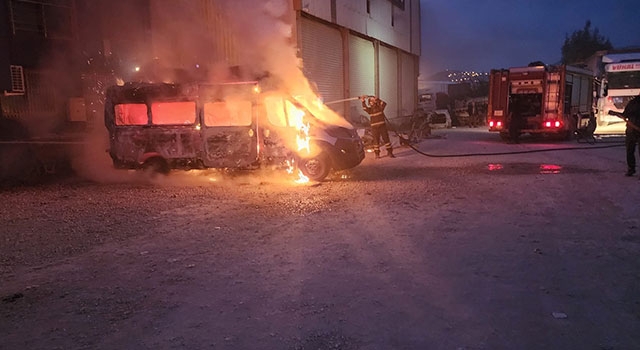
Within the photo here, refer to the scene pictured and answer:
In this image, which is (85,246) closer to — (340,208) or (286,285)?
(286,285)

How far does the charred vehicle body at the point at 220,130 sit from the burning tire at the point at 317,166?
19 millimetres

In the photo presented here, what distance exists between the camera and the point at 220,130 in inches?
397

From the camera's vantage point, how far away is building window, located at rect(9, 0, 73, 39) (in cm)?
1538

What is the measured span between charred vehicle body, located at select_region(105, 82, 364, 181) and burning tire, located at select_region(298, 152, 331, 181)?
0.02m

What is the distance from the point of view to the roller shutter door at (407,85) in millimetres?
Result: 30188

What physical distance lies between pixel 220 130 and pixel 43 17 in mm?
10163

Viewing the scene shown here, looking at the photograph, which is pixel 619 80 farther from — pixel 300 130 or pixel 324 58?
pixel 300 130

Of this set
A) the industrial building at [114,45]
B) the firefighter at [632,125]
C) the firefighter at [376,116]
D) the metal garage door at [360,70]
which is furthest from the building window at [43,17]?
the firefighter at [632,125]

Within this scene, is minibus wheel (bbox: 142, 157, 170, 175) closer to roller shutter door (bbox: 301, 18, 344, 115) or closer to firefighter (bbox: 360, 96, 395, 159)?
firefighter (bbox: 360, 96, 395, 159)

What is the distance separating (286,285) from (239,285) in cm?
44

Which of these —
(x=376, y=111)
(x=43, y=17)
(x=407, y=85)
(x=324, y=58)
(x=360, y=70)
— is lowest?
(x=376, y=111)

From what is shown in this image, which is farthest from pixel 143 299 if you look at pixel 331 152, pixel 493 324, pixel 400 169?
pixel 400 169

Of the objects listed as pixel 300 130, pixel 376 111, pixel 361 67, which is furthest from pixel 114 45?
pixel 361 67

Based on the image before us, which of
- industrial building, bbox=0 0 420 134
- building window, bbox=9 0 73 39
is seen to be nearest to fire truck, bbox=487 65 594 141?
industrial building, bbox=0 0 420 134
